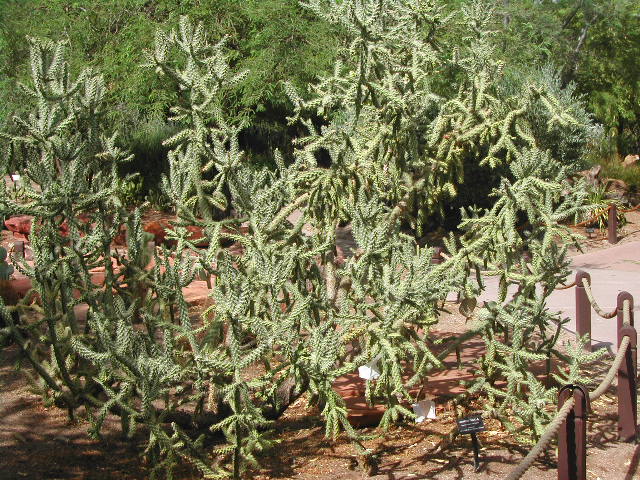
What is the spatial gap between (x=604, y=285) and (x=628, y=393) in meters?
6.46

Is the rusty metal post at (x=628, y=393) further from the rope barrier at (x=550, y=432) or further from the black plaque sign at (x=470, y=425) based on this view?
the black plaque sign at (x=470, y=425)

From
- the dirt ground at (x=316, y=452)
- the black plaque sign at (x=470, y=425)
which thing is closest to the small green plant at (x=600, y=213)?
the dirt ground at (x=316, y=452)

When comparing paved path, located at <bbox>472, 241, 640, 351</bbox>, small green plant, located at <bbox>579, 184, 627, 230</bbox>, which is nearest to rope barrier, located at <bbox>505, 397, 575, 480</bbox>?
paved path, located at <bbox>472, 241, 640, 351</bbox>

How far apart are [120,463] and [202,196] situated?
5.90 feet

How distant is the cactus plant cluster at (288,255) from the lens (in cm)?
493

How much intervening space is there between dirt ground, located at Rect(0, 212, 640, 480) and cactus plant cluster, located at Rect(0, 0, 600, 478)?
191mm

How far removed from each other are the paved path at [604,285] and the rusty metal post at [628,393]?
2270mm

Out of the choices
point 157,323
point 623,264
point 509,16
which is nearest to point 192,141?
point 157,323

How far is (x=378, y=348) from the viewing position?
5254mm

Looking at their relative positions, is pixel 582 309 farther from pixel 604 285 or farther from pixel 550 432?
pixel 604 285

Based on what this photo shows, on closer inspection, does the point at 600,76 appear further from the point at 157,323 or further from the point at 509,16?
the point at 157,323

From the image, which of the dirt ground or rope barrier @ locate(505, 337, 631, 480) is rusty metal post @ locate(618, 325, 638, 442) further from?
rope barrier @ locate(505, 337, 631, 480)

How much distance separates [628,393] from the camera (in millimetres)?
5902

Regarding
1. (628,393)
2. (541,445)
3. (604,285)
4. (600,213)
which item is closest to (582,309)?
(628,393)
